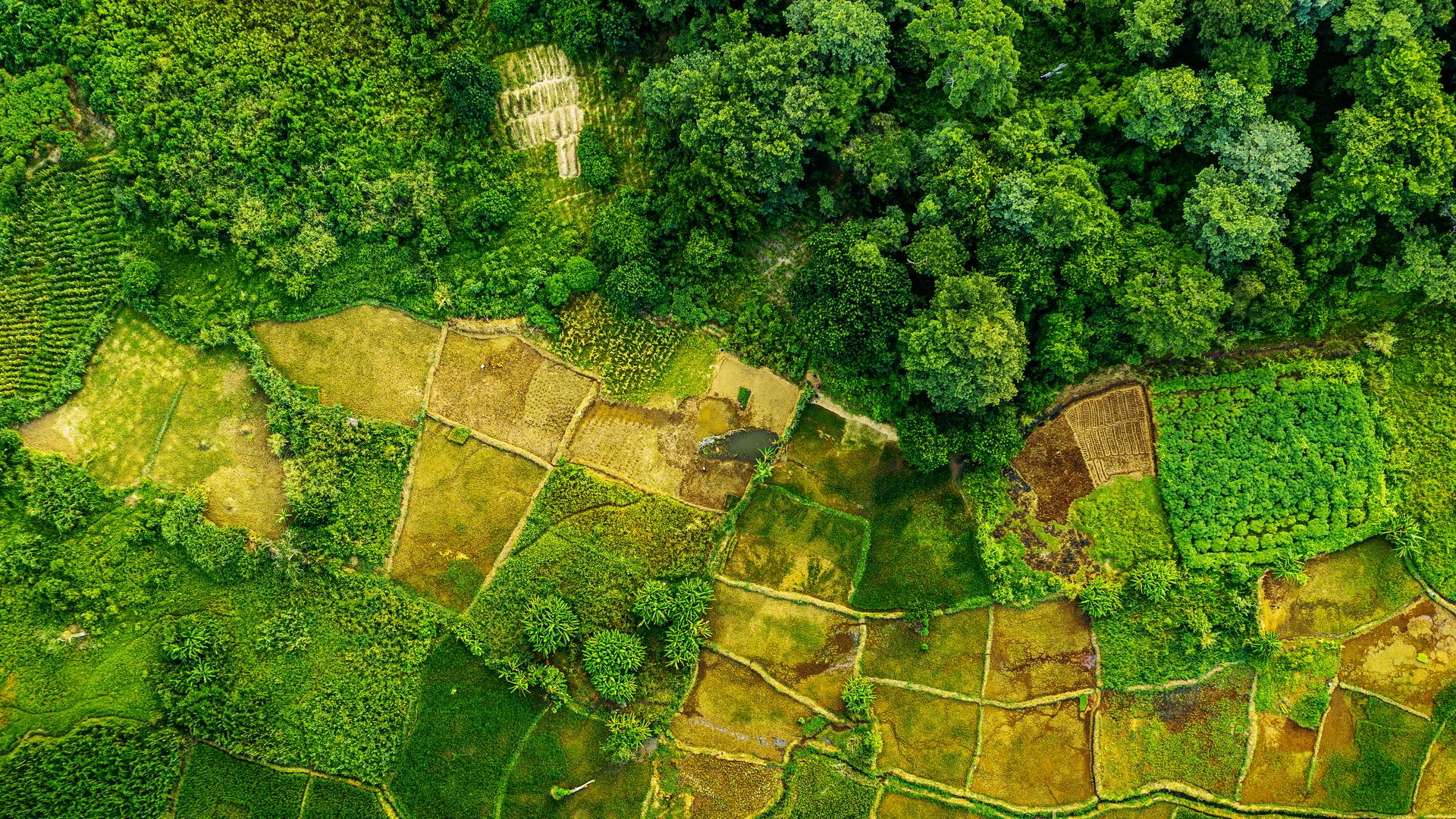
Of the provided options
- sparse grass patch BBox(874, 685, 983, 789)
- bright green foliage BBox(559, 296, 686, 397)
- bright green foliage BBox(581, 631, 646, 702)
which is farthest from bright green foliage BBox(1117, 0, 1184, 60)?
bright green foliage BBox(581, 631, 646, 702)

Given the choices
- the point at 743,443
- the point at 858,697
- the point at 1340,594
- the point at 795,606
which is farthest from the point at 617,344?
the point at 1340,594

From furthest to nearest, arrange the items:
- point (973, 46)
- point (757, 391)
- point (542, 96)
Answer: point (542, 96) → point (757, 391) → point (973, 46)

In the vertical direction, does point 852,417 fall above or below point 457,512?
above

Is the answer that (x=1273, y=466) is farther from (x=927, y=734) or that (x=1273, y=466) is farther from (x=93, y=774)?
(x=93, y=774)

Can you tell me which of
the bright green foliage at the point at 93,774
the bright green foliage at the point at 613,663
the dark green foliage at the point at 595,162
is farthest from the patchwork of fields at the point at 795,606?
the dark green foliage at the point at 595,162

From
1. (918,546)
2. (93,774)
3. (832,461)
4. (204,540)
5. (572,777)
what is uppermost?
(832,461)

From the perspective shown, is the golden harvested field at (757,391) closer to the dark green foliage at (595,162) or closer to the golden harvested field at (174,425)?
the dark green foliage at (595,162)
